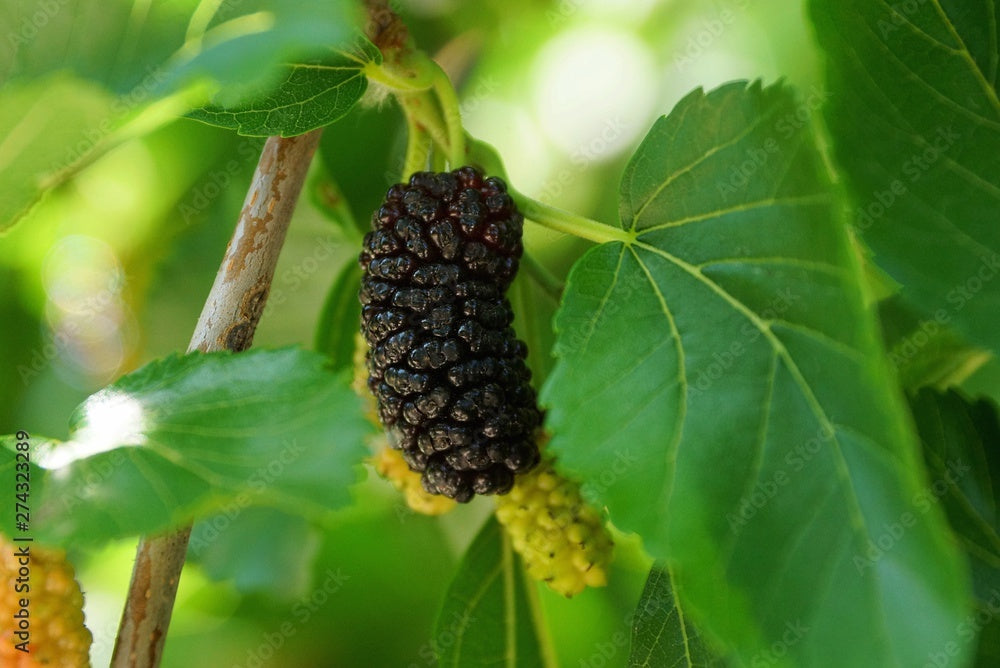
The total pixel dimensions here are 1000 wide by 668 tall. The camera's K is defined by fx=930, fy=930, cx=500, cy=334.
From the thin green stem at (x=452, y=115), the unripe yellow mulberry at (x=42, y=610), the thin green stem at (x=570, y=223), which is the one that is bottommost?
the unripe yellow mulberry at (x=42, y=610)

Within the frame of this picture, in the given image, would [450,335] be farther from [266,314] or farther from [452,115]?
[266,314]

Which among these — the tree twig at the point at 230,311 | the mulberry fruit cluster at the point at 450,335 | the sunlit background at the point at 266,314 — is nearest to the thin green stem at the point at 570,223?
the mulberry fruit cluster at the point at 450,335

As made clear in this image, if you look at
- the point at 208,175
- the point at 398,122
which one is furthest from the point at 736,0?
the point at 208,175

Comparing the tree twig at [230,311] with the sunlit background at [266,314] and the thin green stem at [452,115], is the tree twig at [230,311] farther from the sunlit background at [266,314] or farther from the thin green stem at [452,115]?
the sunlit background at [266,314]

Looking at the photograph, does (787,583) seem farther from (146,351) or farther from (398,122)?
(146,351)

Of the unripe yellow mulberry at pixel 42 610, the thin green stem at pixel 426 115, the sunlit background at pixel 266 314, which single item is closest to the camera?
the unripe yellow mulberry at pixel 42 610

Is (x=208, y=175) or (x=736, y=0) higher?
(x=736, y=0)

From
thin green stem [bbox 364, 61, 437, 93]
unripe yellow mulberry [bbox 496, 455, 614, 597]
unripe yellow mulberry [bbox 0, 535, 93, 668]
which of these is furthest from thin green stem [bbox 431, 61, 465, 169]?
unripe yellow mulberry [bbox 0, 535, 93, 668]
